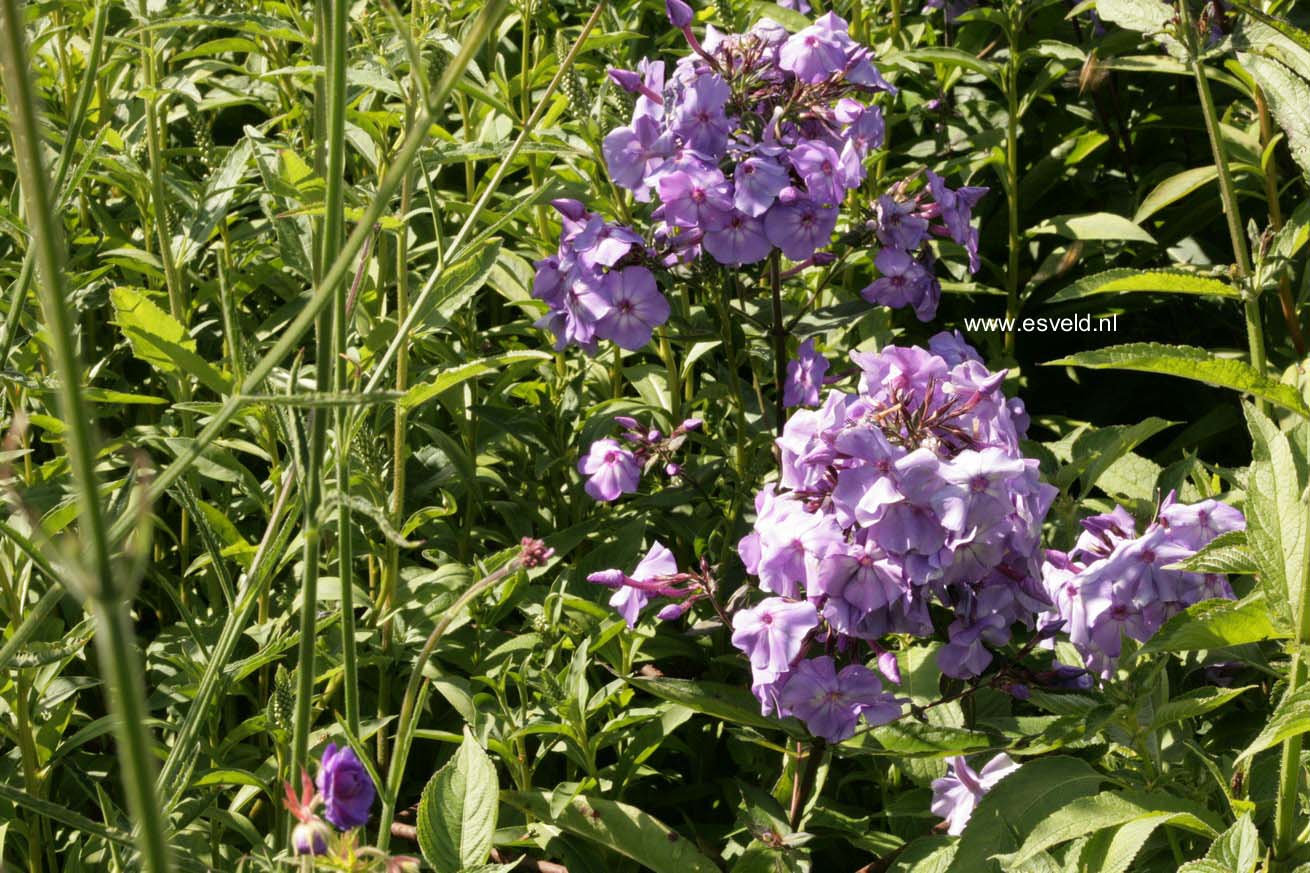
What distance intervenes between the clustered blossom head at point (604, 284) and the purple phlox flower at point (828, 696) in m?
0.69

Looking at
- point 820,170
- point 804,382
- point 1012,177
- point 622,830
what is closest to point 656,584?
point 622,830

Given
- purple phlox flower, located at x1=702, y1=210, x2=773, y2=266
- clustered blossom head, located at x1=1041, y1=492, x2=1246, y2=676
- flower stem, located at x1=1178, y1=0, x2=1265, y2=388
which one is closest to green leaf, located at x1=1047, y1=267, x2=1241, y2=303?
flower stem, located at x1=1178, y1=0, x2=1265, y2=388

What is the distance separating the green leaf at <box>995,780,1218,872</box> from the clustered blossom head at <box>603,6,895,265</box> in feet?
3.17

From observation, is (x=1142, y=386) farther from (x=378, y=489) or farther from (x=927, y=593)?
(x=378, y=489)

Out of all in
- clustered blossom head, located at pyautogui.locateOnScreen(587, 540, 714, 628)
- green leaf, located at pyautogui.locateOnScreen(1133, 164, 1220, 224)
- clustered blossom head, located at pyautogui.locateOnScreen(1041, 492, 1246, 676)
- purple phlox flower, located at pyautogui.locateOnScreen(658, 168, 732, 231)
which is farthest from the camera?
green leaf, located at pyautogui.locateOnScreen(1133, 164, 1220, 224)

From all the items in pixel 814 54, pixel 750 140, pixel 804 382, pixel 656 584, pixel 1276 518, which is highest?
pixel 814 54

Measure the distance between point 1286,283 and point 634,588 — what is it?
5.00 ft

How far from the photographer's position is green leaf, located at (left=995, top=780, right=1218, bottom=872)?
1.47m

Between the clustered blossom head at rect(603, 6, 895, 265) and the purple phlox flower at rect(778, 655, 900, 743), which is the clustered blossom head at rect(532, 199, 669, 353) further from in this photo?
the purple phlox flower at rect(778, 655, 900, 743)

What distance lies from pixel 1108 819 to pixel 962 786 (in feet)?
1.37

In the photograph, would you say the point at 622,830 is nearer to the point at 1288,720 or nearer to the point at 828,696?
the point at 828,696

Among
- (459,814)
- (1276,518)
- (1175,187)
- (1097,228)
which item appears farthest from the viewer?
(1097,228)

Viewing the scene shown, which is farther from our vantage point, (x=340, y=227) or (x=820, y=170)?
(x=820, y=170)

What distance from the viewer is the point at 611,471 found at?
7.36 ft
